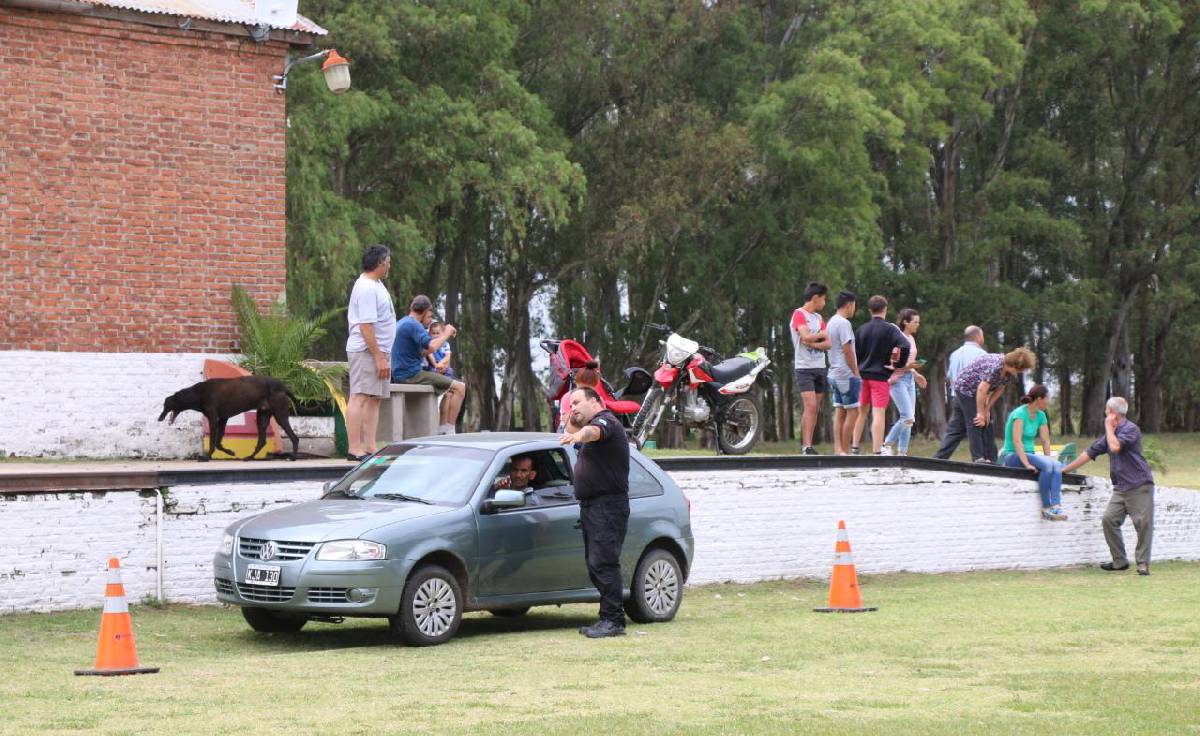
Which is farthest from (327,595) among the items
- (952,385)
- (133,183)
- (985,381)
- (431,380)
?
(952,385)

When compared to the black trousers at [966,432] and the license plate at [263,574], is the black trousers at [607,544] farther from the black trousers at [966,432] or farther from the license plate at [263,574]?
the black trousers at [966,432]

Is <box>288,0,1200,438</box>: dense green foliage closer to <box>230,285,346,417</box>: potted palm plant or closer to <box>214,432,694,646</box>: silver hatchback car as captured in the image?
<box>230,285,346,417</box>: potted palm plant

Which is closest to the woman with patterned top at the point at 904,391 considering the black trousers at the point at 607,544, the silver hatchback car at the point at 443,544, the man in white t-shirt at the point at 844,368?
the man in white t-shirt at the point at 844,368

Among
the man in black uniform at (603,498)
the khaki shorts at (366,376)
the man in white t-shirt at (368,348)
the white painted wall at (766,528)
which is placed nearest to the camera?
the man in black uniform at (603,498)

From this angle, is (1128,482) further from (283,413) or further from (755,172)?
(755,172)

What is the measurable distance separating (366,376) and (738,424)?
486 centimetres

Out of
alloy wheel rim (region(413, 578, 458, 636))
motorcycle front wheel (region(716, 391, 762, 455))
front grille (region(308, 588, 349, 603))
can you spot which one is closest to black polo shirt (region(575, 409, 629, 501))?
alloy wheel rim (region(413, 578, 458, 636))

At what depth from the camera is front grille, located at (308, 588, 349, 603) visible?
37.1 feet

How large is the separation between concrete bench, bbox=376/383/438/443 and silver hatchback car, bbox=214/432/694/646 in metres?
4.65

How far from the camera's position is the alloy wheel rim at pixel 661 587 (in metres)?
13.4

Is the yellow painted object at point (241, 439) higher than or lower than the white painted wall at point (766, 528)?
higher

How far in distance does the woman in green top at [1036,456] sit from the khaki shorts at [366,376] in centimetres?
798

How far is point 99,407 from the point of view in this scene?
17.7m

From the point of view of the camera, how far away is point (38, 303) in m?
17.7
